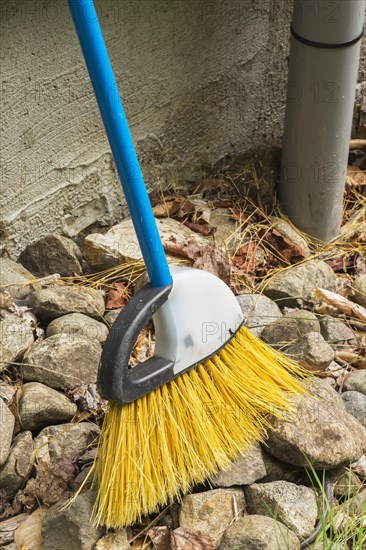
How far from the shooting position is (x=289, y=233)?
2918 mm

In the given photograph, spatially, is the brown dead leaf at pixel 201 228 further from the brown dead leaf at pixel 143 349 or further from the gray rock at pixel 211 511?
the gray rock at pixel 211 511

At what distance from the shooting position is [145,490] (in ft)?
6.22

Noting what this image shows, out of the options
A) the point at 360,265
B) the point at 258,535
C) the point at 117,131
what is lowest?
the point at 360,265

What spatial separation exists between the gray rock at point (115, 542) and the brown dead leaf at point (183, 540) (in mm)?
59

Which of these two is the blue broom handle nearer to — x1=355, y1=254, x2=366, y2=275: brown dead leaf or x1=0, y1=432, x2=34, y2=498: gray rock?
x1=0, y1=432, x2=34, y2=498: gray rock

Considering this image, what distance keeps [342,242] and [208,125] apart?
24.0 inches

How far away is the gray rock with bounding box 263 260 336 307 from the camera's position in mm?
2643

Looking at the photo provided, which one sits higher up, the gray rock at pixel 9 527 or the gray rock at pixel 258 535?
the gray rock at pixel 258 535

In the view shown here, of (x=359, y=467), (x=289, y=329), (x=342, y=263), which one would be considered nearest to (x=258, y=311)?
(x=289, y=329)

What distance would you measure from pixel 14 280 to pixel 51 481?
71cm

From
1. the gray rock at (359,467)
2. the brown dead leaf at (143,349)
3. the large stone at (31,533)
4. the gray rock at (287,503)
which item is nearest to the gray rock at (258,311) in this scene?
the brown dead leaf at (143,349)

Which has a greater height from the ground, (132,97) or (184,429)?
(132,97)

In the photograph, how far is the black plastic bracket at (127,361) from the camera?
1825mm

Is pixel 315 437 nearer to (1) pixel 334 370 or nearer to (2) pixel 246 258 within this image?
(1) pixel 334 370
